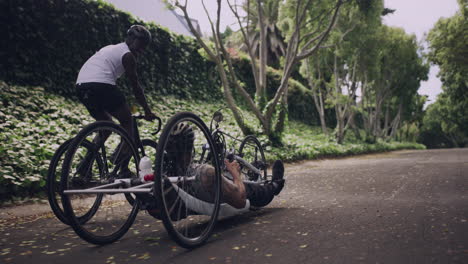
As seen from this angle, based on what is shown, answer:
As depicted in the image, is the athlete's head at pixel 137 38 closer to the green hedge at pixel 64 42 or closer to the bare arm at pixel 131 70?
the bare arm at pixel 131 70

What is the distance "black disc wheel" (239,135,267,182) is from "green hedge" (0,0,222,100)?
26.9ft

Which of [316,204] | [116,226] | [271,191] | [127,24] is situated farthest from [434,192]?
[127,24]

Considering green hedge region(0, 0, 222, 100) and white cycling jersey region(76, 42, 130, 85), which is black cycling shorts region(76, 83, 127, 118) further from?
green hedge region(0, 0, 222, 100)

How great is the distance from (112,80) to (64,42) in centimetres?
994

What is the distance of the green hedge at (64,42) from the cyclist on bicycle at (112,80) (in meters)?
8.13

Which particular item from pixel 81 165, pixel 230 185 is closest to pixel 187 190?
pixel 230 185

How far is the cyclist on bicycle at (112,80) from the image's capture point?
12.0ft

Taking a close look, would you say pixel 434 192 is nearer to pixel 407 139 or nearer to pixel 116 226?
pixel 116 226

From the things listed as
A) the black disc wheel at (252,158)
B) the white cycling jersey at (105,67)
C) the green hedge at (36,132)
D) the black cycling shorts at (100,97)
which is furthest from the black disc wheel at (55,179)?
the green hedge at (36,132)

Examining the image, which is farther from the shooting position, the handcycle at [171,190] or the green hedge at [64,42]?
the green hedge at [64,42]

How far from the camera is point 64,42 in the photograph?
12250mm

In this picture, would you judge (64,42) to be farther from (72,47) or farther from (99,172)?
(99,172)

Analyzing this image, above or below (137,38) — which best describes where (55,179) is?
below

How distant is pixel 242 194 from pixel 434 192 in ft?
11.0
